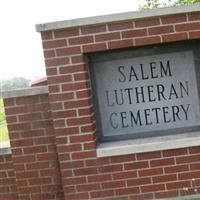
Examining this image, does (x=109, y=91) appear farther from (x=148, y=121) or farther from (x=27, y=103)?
(x=27, y=103)

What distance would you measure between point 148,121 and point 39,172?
123 centimetres

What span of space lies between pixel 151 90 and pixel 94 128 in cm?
70

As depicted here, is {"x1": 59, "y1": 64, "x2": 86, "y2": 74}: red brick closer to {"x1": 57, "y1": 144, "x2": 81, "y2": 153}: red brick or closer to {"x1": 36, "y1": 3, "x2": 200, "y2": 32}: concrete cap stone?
{"x1": 36, "y1": 3, "x2": 200, "y2": 32}: concrete cap stone

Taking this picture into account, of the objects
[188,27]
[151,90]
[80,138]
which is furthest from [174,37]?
[80,138]

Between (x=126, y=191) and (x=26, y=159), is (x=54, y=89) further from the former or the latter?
(x=126, y=191)

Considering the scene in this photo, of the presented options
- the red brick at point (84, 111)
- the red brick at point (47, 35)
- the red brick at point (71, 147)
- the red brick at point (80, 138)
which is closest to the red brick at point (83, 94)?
the red brick at point (84, 111)

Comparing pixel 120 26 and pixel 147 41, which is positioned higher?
pixel 120 26

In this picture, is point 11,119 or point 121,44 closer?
point 121,44

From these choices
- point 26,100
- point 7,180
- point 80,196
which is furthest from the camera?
point 7,180

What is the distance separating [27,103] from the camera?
5.18 m

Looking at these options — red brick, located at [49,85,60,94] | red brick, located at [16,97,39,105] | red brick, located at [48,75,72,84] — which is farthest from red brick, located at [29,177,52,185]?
red brick, located at [48,75,72,84]

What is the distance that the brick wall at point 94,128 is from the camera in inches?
193

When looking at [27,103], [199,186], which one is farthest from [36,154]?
[199,186]

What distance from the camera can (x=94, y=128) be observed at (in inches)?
202
